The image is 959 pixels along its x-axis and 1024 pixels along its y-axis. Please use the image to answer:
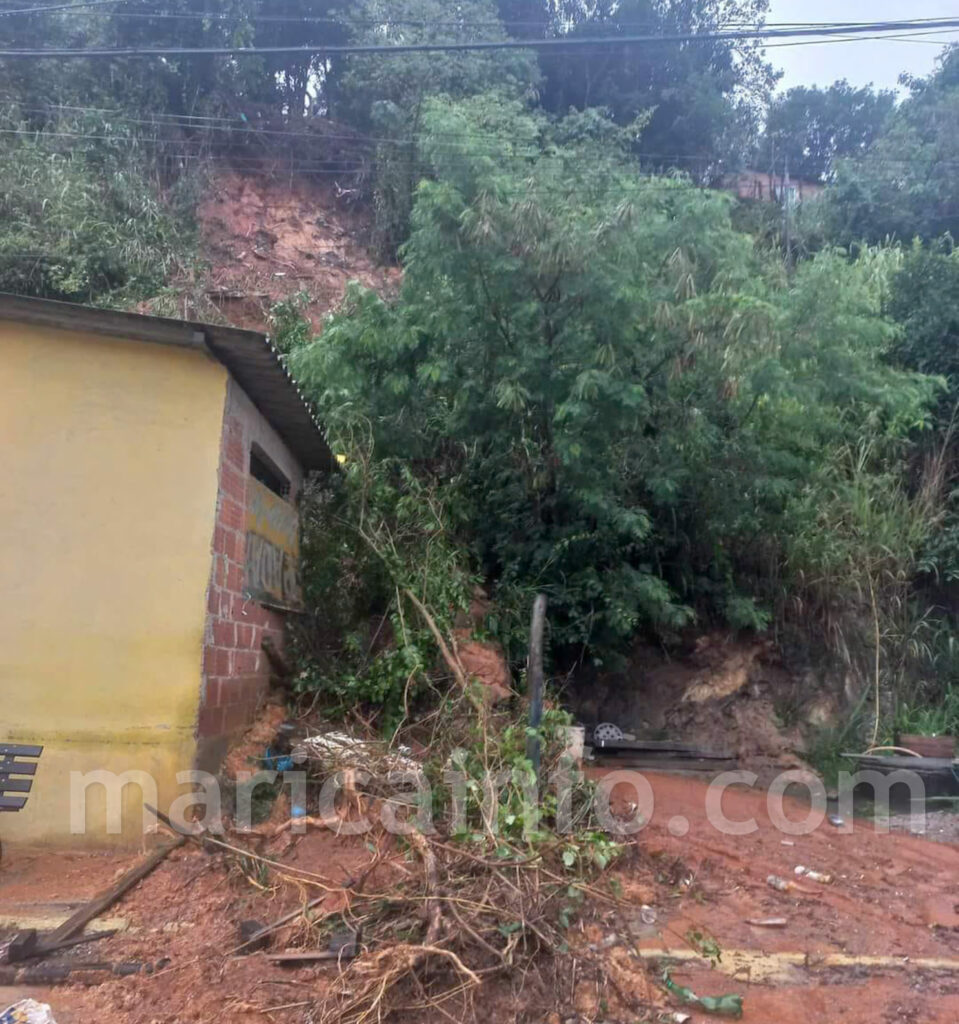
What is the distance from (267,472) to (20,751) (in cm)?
348

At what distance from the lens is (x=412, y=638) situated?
24.2 feet

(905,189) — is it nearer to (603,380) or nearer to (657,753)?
(603,380)

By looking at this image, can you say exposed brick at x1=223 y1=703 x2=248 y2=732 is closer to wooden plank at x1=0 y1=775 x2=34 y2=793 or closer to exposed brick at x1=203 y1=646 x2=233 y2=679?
exposed brick at x1=203 y1=646 x2=233 y2=679

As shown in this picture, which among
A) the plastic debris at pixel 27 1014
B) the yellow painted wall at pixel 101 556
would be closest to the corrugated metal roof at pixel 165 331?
the yellow painted wall at pixel 101 556

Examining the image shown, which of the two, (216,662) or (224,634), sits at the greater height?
(224,634)

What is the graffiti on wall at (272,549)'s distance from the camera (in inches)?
261

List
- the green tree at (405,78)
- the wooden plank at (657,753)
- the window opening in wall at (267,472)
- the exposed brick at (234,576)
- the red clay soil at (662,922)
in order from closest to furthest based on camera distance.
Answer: the red clay soil at (662,922) → the exposed brick at (234,576) → the window opening in wall at (267,472) → the wooden plank at (657,753) → the green tree at (405,78)

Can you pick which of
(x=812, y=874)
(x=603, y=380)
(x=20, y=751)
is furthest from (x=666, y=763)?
(x=20, y=751)

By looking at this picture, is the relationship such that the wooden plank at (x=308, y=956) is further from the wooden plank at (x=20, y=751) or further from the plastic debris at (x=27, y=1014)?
the wooden plank at (x=20, y=751)

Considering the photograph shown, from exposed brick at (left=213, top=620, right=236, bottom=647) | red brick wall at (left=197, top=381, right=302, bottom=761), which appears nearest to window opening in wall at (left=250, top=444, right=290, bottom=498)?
red brick wall at (left=197, top=381, right=302, bottom=761)

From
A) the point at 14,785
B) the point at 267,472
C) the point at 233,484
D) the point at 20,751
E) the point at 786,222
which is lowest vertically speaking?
the point at 14,785

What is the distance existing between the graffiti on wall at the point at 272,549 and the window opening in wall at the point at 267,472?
18cm

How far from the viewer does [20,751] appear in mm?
4723

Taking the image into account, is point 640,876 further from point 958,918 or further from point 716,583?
point 716,583
